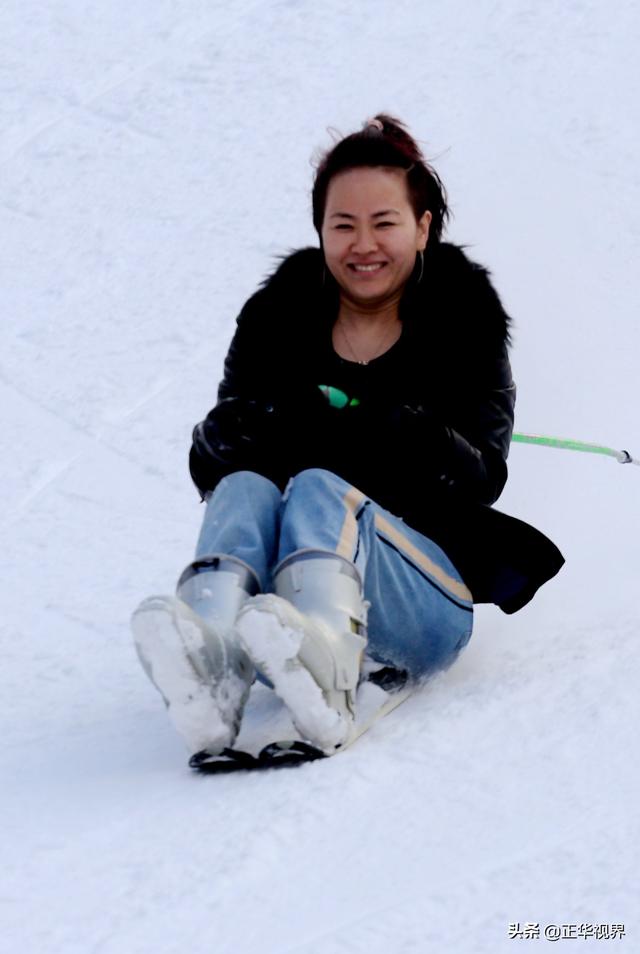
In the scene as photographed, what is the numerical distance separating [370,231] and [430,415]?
0.32 m

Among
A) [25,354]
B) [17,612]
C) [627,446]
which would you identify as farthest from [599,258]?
[17,612]

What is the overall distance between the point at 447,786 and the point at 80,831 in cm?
42

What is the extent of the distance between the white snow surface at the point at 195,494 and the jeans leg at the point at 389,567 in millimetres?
77

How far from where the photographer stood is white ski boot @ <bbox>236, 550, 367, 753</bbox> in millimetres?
1847

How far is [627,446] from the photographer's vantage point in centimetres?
350

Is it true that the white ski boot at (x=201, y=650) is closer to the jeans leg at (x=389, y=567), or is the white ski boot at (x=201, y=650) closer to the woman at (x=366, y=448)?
the woman at (x=366, y=448)

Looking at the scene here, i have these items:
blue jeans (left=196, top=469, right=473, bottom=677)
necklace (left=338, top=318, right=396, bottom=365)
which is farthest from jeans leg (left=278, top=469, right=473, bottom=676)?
necklace (left=338, top=318, right=396, bottom=365)

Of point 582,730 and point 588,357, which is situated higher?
point 582,730

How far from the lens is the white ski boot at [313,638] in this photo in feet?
6.06

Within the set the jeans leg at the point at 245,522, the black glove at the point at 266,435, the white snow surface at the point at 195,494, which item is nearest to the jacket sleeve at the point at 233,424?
the black glove at the point at 266,435

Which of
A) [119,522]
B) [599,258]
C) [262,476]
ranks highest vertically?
[262,476]

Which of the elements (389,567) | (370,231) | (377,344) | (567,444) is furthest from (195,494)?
(389,567)

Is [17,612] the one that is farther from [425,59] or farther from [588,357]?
[425,59]

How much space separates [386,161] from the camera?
236 centimetres
